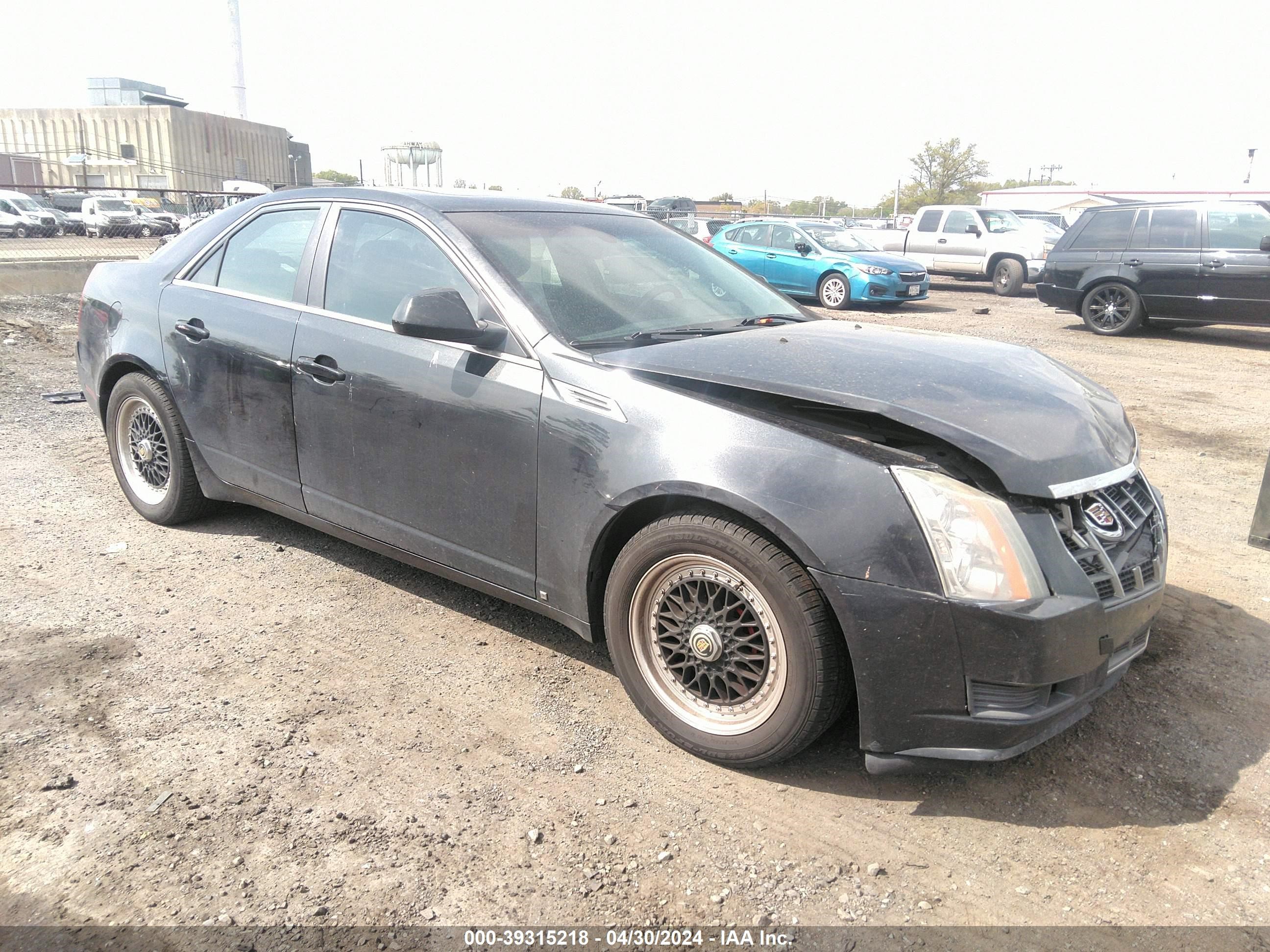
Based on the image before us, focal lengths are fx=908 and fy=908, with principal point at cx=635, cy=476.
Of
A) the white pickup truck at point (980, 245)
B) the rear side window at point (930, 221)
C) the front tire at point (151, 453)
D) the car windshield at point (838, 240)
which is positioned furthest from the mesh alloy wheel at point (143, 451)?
the rear side window at point (930, 221)

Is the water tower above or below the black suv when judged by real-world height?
above

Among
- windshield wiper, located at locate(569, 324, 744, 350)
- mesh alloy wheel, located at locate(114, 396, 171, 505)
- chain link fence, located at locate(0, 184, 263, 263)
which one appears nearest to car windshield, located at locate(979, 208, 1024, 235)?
chain link fence, located at locate(0, 184, 263, 263)

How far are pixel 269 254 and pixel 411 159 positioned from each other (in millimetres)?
7403

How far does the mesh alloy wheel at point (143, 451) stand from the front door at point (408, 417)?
4.29ft

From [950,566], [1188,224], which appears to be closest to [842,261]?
[1188,224]

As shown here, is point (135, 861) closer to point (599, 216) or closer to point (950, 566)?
point (950, 566)

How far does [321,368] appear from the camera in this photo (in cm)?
367

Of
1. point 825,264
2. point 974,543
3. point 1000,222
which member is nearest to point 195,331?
point 974,543

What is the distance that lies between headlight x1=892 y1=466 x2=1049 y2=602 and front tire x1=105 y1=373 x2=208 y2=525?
3614 mm

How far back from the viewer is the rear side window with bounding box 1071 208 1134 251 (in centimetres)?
1270

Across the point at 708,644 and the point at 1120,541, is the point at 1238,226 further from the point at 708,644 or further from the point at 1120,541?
the point at 708,644

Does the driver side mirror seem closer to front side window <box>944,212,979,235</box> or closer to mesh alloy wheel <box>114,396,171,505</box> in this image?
mesh alloy wheel <box>114,396,171,505</box>

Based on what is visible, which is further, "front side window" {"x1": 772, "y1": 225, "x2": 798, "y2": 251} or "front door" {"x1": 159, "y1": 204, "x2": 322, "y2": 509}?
"front side window" {"x1": 772, "y1": 225, "x2": 798, "y2": 251}

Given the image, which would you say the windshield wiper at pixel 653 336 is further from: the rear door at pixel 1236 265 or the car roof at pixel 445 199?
the rear door at pixel 1236 265
